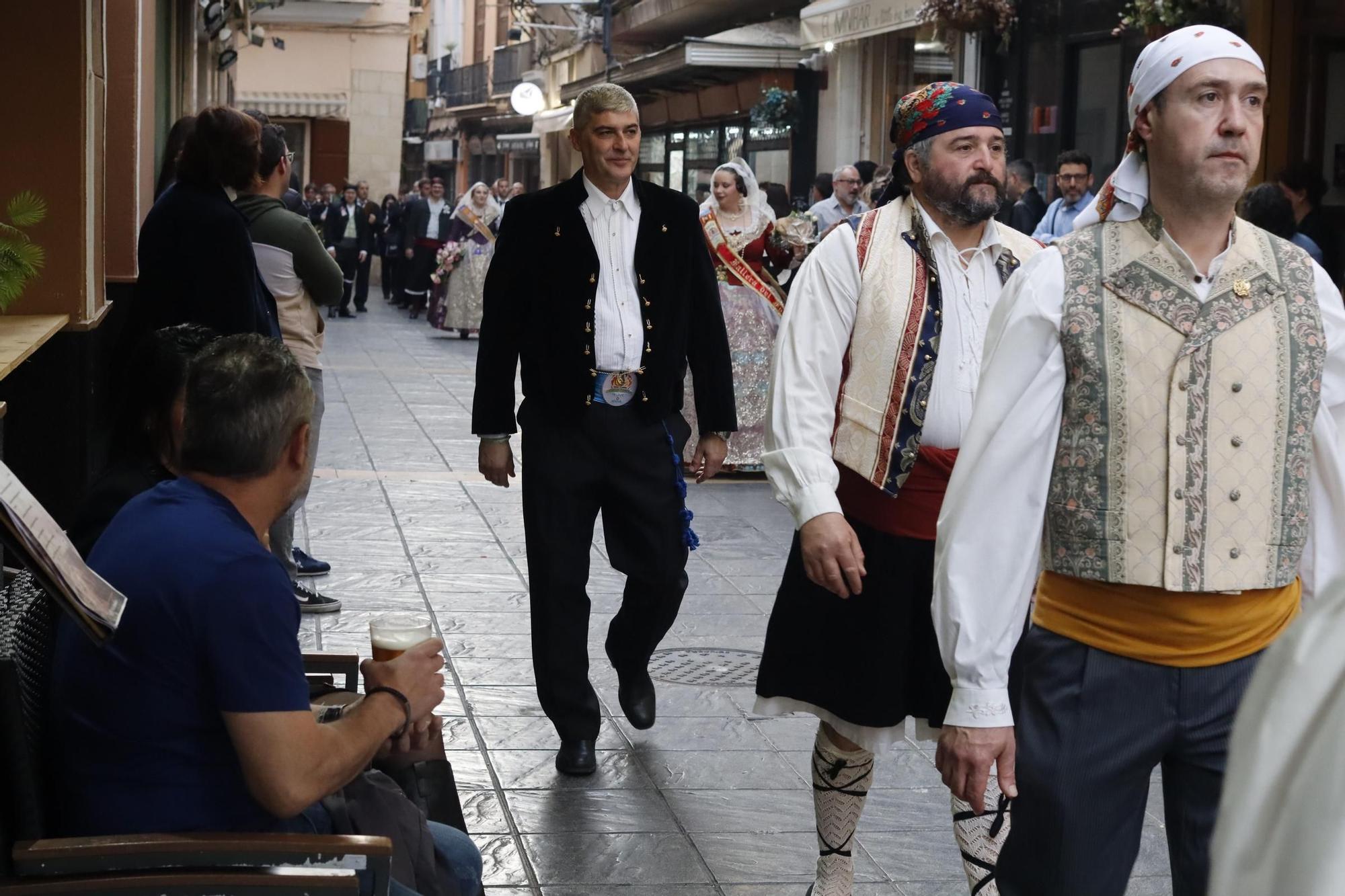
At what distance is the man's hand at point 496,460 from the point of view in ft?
19.4

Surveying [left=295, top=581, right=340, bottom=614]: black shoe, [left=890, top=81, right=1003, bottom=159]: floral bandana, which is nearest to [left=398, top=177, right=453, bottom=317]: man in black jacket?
[left=295, top=581, right=340, bottom=614]: black shoe

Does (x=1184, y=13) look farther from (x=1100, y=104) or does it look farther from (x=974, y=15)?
(x=974, y=15)

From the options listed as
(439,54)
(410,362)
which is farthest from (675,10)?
(439,54)

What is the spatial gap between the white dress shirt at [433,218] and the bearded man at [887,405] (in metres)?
24.5

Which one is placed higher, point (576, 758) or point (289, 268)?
point (289, 268)

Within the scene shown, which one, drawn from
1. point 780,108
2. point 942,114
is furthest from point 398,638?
point 780,108

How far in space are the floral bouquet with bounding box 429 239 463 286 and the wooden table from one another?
16582mm

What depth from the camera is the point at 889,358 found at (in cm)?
409

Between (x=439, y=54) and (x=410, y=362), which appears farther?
(x=439, y=54)

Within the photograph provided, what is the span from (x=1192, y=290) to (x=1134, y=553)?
0.46 metres

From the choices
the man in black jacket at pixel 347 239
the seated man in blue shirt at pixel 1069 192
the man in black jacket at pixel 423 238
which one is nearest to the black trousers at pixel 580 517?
the seated man in blue shirt at pixel 1069 192

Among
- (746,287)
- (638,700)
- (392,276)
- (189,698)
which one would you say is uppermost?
(746,287)

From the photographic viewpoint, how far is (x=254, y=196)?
24.1 ft

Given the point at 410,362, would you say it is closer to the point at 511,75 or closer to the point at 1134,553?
the point at 1134,553
